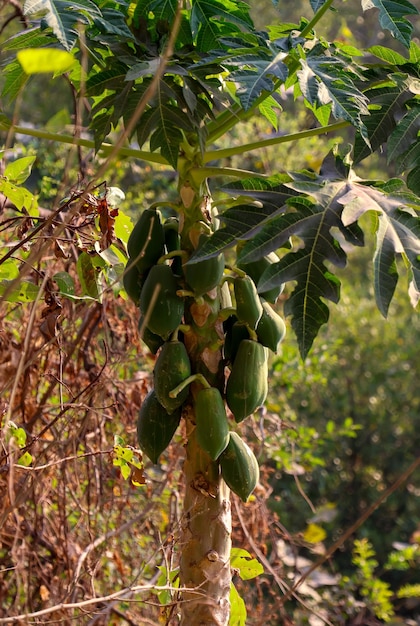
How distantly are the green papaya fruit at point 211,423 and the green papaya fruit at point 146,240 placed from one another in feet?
0.77

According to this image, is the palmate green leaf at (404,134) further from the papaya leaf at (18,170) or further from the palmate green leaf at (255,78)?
the papaya leaf at (18,170)

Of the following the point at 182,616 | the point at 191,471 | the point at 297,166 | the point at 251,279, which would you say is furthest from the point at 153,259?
the point at 297,166

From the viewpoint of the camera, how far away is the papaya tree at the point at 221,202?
3.91 ft

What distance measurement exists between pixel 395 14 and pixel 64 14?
56 centimetres

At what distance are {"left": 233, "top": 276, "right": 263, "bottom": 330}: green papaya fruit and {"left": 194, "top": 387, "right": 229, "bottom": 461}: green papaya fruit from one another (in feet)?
0.43

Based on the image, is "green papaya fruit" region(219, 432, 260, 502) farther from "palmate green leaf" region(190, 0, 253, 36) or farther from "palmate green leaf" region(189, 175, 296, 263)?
"palmate green leaf" region(190, 0, 253, 36)

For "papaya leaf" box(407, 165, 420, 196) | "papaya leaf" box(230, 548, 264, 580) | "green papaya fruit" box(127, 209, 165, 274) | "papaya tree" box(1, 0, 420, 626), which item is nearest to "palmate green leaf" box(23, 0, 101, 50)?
"papaya tree" box(1, 0, 420, 626)

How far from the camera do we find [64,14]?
118 centimetres

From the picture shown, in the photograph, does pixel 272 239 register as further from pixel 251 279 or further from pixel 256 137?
pixel 256 137

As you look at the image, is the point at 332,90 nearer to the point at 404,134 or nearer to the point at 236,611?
the point at 404,134

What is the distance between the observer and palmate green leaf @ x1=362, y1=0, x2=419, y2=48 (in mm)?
1329

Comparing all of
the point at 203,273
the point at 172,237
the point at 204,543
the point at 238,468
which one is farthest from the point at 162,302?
the point at 204,543

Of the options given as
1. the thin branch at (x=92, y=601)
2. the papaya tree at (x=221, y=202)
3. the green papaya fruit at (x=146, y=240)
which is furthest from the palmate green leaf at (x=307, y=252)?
the thin branch at (x=92, y=601)

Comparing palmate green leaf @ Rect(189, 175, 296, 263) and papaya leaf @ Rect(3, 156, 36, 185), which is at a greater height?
papaya leaf @ Rect(3, 156, 36, 185)
